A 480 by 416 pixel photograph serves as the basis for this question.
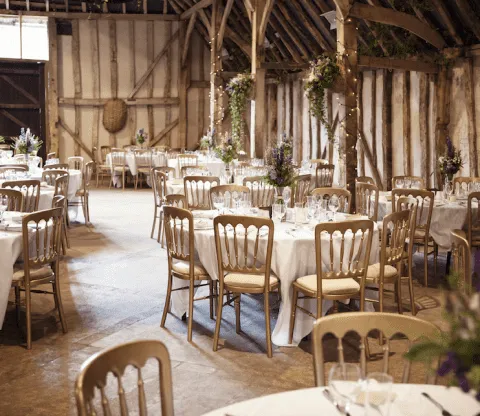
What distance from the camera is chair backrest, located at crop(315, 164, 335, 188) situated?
36.0ft

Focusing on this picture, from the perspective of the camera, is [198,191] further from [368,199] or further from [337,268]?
[337,268]

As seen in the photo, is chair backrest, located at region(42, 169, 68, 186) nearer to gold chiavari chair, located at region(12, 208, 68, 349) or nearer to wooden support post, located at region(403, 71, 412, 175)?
gold chiavari chair, located at region(12, 208, 68, 349)

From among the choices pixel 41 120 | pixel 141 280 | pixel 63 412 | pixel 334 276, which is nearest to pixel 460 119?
pixel 141 280

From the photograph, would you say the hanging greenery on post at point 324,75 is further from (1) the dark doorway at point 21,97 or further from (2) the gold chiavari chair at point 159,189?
(1) the dark doorway at point 21,97

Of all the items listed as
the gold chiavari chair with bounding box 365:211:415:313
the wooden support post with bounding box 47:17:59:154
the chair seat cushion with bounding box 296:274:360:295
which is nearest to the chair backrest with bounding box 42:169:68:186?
the chair seat cushion with bounding box 296:274:360:295

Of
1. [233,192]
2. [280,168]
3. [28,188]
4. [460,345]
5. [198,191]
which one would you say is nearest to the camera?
[460,345]

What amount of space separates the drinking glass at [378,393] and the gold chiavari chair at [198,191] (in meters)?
6.40

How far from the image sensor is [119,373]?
216cm

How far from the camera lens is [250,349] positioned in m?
4.99

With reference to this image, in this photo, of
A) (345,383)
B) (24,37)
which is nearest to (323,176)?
(345,383)

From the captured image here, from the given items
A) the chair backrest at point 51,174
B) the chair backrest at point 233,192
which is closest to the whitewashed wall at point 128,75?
the chair backrest at point 51,174

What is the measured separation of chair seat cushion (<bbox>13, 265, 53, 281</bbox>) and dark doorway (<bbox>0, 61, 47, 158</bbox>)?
13.2m

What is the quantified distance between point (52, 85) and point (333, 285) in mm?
14244

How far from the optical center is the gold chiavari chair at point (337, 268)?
4.69 metres
